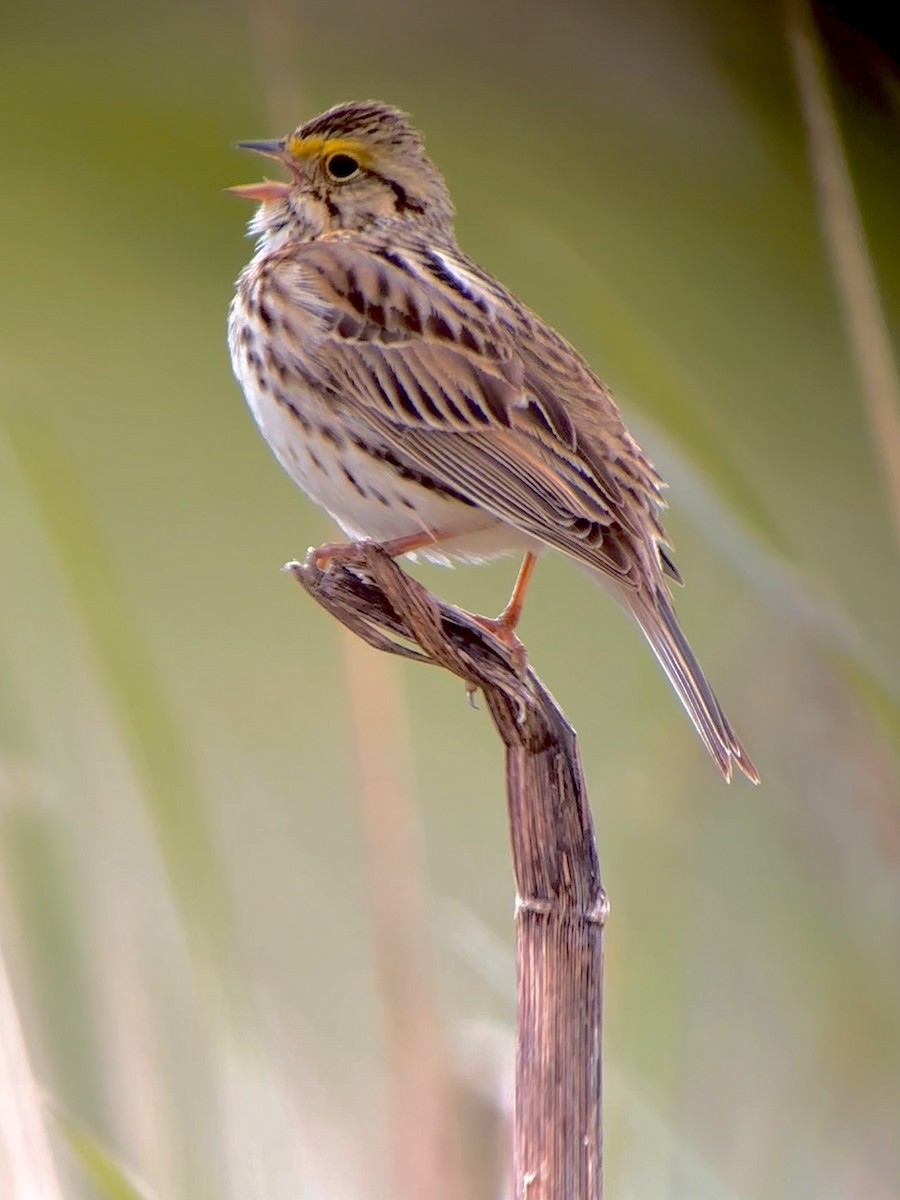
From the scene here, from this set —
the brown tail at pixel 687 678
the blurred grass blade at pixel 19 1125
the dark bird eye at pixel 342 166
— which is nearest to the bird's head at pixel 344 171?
the dark bird eye at pixel 342 166

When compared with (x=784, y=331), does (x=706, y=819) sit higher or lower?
lower

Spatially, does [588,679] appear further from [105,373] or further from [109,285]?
[105,373]

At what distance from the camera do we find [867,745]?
1.82 meters

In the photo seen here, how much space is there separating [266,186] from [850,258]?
0.90m

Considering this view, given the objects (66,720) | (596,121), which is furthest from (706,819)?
(596,121)

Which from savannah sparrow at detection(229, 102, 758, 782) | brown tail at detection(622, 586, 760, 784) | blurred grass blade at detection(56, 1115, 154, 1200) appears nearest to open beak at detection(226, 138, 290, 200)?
savannah sparrow at detection(229, 102, 758, 782)

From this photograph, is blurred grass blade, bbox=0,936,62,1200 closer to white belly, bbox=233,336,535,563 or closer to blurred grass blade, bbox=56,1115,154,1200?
blurred grass blade, bbox=56,1115,154,1200

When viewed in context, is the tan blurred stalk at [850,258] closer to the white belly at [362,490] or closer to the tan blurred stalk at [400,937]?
the white belly at [362,490]

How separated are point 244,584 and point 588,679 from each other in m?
0.98

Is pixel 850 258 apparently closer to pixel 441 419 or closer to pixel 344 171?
pixel 441 419

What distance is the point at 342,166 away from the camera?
2.43m

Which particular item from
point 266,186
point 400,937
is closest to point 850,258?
point 266,186

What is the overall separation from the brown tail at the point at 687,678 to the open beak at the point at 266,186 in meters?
0.83

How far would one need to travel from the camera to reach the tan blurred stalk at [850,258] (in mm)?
1828
